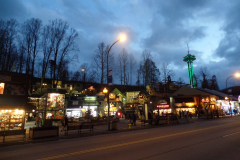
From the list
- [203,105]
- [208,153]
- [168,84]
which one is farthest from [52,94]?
[168,84]

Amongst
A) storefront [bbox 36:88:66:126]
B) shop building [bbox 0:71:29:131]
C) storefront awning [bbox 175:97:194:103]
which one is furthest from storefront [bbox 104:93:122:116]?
shop building [bbox 0:71:29:131]

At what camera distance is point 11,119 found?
17.2 meters

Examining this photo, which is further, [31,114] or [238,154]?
[31,114]

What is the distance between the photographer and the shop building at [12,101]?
16.9 meters

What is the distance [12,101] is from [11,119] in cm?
192

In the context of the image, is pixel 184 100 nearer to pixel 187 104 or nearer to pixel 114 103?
pixel 187 104

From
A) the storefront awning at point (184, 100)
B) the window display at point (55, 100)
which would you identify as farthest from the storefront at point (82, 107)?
the storefront awning at point (184, 100)

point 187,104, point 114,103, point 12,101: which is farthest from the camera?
point 114,103

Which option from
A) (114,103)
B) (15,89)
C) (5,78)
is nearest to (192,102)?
(114,103)

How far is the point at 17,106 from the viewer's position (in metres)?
17.3

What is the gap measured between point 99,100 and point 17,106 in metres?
24.5

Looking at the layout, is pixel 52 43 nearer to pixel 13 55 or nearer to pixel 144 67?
pixel 13 55

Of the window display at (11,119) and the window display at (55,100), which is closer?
the window display at (11,119)

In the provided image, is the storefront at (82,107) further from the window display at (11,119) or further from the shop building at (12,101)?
the window display at (11,119)
